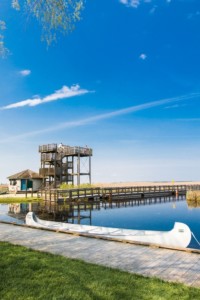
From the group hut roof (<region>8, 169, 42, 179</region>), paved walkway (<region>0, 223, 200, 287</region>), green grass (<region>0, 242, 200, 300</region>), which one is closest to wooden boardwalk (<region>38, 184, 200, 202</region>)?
Answer: hut roof (<region>8, 169, 42, 179</region>)

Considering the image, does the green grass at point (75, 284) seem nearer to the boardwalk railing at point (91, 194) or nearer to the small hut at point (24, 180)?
the boardwalk railing at point (91, 194)

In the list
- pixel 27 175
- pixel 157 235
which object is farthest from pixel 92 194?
pixel 157 235

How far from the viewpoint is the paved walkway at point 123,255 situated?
6.73 m

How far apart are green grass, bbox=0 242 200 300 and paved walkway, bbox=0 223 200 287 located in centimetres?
67

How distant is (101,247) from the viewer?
A: 31.0 ft

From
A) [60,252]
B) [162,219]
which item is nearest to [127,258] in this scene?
[60,252]

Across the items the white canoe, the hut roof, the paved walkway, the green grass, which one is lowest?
the white canoe

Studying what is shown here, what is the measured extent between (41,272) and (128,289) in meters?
2.20

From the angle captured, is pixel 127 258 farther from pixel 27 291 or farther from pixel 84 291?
pixel 27 291

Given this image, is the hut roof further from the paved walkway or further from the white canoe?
the paved walkway

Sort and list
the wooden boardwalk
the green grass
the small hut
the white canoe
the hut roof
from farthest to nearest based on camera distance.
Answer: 1. the small hut
2. the hut roof
3. the wooden boardwalk
4. the white canoe
5. the green grass

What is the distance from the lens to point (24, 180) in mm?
48250

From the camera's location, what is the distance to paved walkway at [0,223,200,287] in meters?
6.73

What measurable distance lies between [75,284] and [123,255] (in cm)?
292
